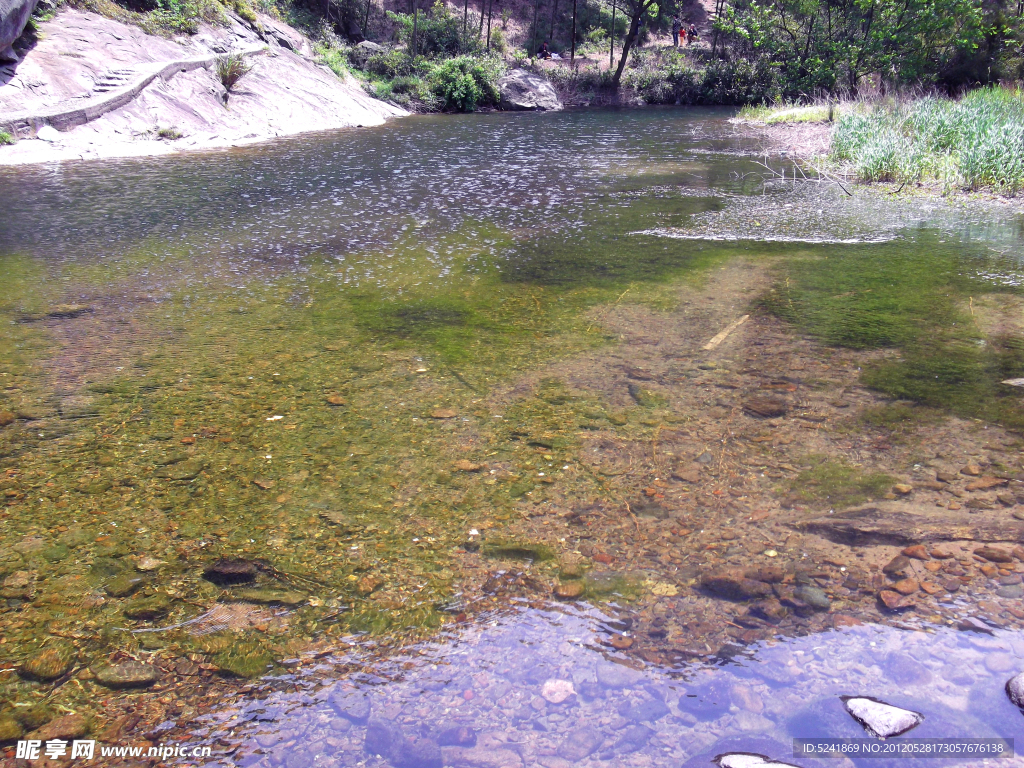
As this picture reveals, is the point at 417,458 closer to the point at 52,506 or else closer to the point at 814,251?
the point at 52,506

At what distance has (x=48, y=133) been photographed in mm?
15453

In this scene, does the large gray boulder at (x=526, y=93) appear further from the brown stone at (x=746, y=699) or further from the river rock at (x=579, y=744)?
the river rock at (x=579, y=744)

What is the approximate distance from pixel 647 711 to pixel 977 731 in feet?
3.59

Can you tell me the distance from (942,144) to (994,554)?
12.2m

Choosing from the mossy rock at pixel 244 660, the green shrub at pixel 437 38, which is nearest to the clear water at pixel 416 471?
the mossy rock at pixel 244 660

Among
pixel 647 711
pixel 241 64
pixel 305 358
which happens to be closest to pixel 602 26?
pixel 241 64

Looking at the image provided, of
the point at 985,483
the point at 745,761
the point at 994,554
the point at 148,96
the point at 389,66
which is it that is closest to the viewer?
the point at 745,761

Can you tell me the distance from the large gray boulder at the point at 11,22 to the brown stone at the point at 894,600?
20.0 m

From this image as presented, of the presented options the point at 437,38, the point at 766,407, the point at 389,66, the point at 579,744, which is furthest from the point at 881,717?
the point at 437,38

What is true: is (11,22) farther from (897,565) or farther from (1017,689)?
(1017,689)

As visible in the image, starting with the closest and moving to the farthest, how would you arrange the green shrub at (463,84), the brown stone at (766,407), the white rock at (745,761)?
the white rock at (745,761)
the brown stone at (766,407)
the green shrub at (463,84)

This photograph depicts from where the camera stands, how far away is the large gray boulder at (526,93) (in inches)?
1278

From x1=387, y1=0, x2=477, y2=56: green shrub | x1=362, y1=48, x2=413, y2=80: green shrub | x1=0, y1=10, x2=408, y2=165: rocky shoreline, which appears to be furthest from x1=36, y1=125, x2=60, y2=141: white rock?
x1=387, y1=0, x2=477, y2=56: green shrub

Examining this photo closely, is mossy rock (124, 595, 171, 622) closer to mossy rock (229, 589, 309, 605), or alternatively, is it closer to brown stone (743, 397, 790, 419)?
mossy rock (229, 589, 309, 605)
